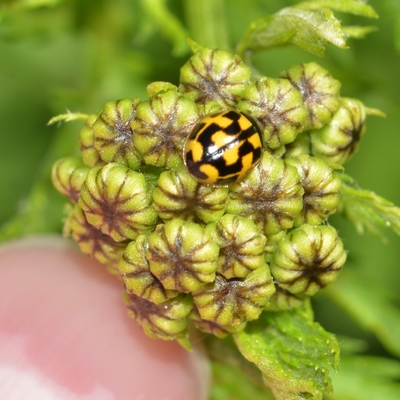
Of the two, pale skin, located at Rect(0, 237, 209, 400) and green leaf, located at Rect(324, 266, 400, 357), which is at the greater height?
green leaf, located at Rect(324, 266, 400, 357)

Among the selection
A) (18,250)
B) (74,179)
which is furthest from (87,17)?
(74,179)

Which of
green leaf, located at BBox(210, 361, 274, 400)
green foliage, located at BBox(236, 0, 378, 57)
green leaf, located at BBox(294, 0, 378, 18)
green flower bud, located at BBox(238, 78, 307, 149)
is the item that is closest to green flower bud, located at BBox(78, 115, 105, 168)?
green flower bud, located at BBox(238, 78, 307, 149)

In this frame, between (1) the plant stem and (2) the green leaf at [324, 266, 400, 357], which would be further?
(2) the green leaf at [324, 266, 400, 357]

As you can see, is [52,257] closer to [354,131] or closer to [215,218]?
[215,218]

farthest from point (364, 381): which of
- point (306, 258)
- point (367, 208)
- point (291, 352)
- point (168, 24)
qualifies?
point (168, 24)

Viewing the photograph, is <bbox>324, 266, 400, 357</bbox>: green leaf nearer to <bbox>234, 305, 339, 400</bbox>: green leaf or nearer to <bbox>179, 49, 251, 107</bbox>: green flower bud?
<bbox>234, 305, 339, 400</bbox>: green leaf

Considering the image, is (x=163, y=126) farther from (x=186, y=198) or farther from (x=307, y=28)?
(x=307, y=28)
